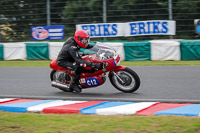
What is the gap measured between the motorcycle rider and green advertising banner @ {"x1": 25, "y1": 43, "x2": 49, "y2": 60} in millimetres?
9590

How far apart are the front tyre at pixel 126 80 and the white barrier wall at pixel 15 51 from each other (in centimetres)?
1079

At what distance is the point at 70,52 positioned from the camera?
7348mm

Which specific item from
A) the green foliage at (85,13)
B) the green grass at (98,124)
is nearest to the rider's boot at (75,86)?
the green grass at (98,124)

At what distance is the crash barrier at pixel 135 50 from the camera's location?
593 inches

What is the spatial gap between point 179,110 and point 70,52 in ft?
9.60

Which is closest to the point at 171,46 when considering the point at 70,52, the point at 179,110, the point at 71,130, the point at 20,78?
the point at 20,78

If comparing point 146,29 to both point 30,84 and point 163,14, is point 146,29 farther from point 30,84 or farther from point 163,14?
point 30,84

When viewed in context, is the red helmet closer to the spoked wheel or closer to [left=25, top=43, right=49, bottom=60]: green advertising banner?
the spoked wheel

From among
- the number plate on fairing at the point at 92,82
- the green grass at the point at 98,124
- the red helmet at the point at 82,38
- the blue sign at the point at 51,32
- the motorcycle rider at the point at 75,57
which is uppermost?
the blue sign at the point at 51,32

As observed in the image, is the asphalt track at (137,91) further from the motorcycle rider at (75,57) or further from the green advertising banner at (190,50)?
the green advertising banner at (190,50)

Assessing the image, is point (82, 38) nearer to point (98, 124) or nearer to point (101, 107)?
point (101, 107)

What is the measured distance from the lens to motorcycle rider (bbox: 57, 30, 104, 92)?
7254mm

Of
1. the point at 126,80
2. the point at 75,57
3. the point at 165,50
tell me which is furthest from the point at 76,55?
the point at 165,50

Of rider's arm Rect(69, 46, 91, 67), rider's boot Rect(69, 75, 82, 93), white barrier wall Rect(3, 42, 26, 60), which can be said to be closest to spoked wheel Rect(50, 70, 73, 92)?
rider's boot Rect(69, 75, 82, 93)
